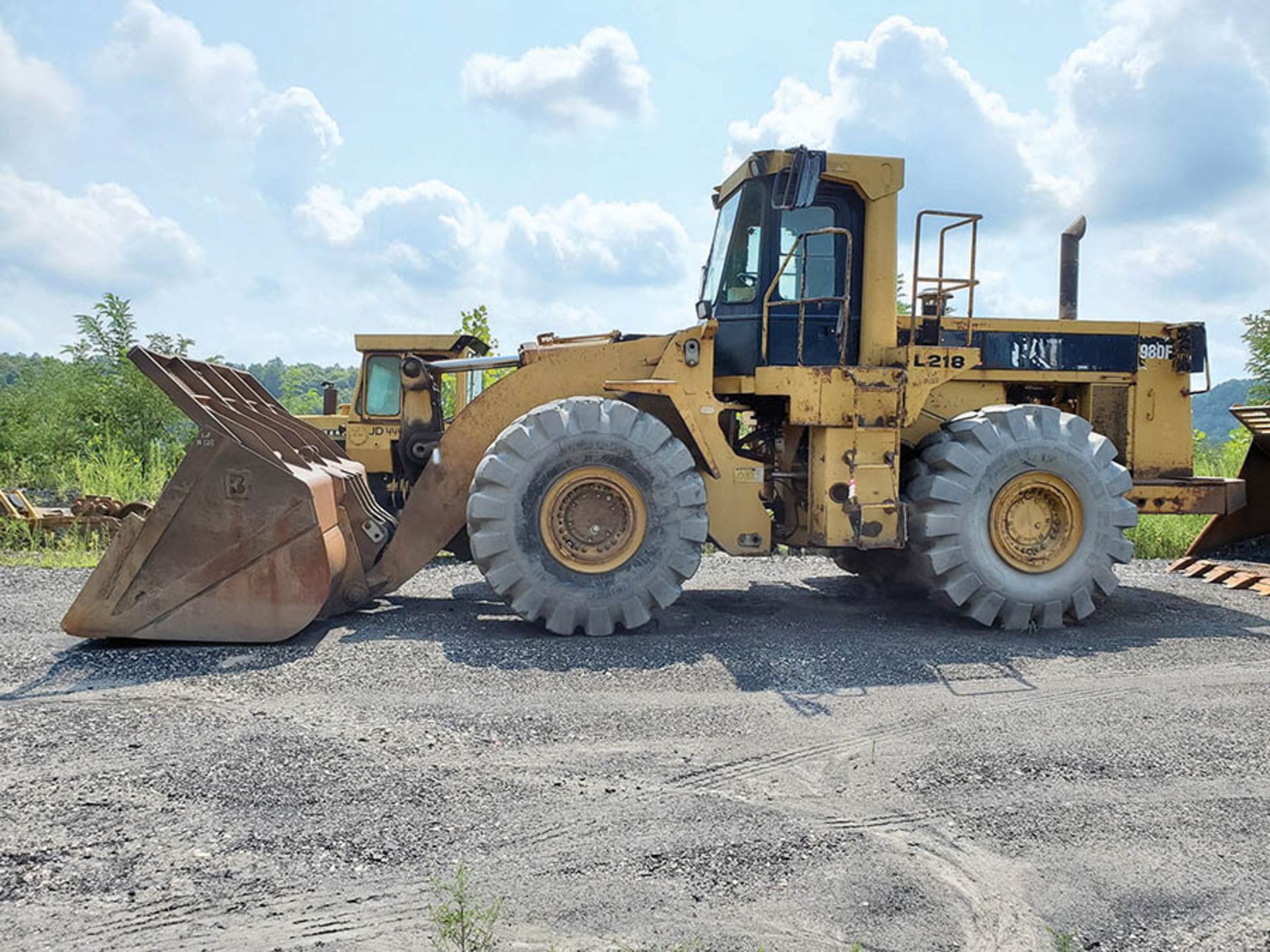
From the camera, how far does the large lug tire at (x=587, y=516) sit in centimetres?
611

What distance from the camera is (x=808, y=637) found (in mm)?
6277

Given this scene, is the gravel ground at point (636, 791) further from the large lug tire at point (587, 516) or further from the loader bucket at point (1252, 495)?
the loader bucket at point (1252, 495)

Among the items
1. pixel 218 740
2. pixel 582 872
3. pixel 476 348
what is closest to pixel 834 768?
pixel 582 872

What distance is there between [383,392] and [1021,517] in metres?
7.24

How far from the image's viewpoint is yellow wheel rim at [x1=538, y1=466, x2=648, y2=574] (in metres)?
6.27

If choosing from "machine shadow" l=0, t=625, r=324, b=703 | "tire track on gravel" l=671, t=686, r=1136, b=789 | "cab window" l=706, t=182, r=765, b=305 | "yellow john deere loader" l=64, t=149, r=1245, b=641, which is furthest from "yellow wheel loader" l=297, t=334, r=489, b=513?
"tire track on gravel" l=671, t=686, r=1136, b=789

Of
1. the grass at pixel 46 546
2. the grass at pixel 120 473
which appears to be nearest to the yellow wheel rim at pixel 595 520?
the grass at pixel 46 546

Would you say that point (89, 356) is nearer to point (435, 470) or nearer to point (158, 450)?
point (158, 450)

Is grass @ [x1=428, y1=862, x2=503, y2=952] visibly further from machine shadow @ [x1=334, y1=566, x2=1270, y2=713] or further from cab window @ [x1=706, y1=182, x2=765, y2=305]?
cab window @ [x1=706, y1=182, x2=765, y2=305]

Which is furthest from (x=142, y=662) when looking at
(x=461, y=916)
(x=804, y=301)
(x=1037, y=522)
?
(x=1037, y=522)

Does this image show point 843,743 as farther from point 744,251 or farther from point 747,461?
point 744,251

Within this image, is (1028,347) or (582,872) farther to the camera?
(1028,347)

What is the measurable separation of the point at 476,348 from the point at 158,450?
7.69m

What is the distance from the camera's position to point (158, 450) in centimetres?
1614
